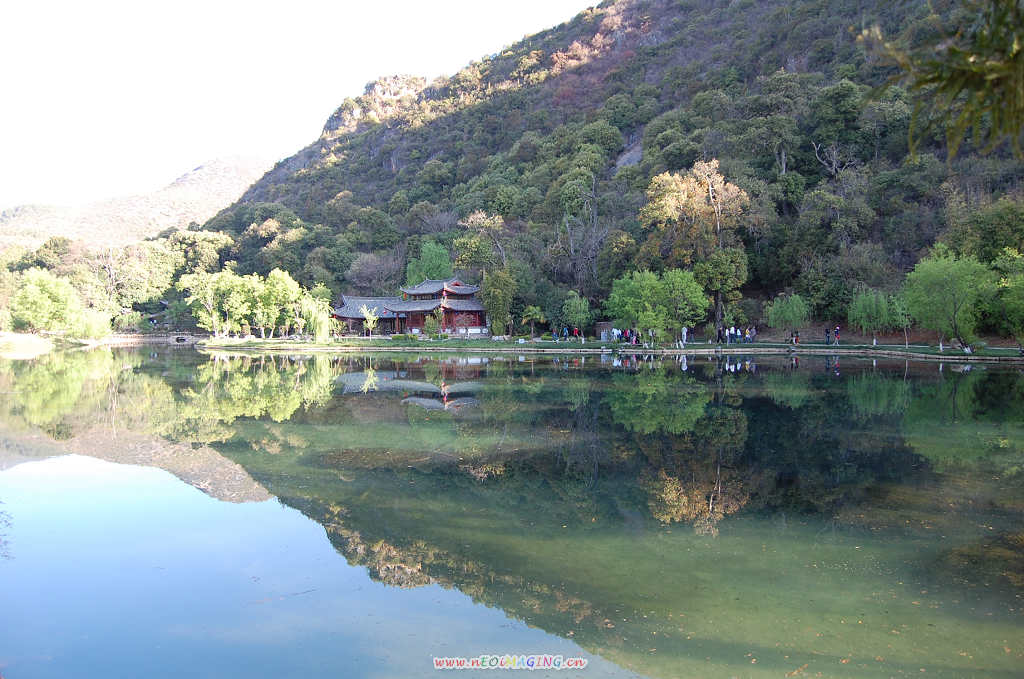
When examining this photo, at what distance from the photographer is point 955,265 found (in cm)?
2872

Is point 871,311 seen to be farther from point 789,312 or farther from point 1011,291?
point 1011,291

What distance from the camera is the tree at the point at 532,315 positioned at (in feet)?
151

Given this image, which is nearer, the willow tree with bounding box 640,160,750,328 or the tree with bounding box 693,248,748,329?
the tree with bounding box 693,248,748,329

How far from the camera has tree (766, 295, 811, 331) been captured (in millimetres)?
39344

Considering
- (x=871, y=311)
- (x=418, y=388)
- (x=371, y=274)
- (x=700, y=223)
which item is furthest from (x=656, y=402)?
(x=371, y=274)

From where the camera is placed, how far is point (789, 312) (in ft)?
129

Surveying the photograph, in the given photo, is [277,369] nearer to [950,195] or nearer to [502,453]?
[502,453]

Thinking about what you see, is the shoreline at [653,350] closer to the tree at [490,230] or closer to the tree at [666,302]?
the tree at [666,302]

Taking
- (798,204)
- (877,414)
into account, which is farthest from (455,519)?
(798,204)

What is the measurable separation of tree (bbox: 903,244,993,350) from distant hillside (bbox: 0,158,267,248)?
122m

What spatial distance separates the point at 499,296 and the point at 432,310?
29.2 ft

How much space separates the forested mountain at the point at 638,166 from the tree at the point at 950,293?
5.16 metres

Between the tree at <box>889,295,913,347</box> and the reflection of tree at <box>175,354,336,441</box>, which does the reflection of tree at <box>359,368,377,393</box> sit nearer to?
the reflection of tree at <box>175,354,336,441</box>

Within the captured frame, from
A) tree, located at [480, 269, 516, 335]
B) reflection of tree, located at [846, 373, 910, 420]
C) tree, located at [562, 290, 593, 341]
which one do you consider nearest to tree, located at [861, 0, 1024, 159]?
reflection of tree, located at [846, 373, 910, 420]
